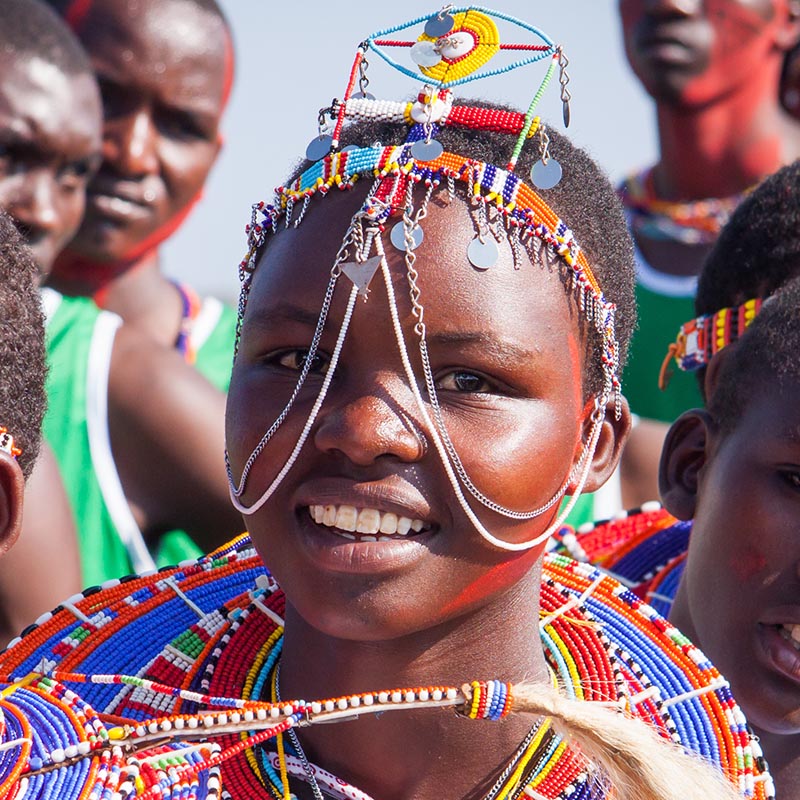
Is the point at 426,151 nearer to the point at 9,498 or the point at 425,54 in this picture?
the point at 425,54

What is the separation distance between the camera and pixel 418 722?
8.22 feet

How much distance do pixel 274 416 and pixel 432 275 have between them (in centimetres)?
35

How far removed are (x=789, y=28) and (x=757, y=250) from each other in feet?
12.9

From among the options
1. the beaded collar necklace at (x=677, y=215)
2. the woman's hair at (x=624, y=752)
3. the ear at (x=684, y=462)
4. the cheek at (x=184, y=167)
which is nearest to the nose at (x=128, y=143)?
the cheek at (x=184, y=167)

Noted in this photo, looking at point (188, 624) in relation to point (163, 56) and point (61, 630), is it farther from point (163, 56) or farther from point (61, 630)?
point (163, 56)

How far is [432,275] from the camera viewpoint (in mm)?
2385

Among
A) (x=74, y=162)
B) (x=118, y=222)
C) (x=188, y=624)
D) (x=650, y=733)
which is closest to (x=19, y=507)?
(x=188, y=624)

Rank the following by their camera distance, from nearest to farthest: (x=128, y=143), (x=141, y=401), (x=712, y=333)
A: (x=712, y=333)
(x=141, y=401)
(x=128, y=143)

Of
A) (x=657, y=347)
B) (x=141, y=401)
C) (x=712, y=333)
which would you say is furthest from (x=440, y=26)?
(x=657, y=347)

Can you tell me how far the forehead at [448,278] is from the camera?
238 centimetres

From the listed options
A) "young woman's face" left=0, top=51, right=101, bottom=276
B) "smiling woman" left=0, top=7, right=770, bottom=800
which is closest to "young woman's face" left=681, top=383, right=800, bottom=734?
"smiling woman" left=0, top=7, right=770, bottom=800

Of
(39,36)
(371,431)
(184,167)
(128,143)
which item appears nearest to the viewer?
(371,431)

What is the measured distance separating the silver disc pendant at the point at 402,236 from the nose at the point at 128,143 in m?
3.35

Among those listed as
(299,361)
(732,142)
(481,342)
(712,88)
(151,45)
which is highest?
(712,88)
